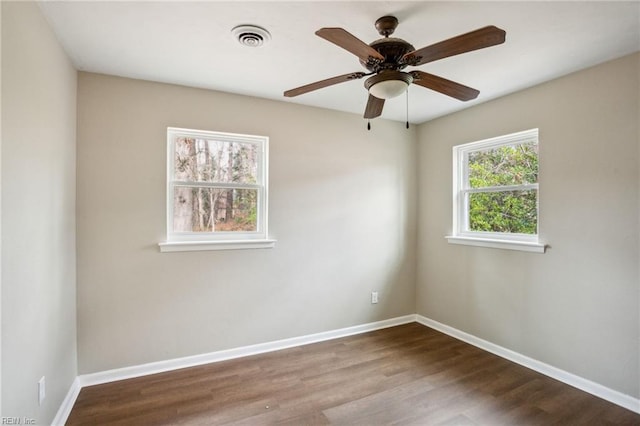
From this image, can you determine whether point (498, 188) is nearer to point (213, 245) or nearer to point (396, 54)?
point (396, 54)

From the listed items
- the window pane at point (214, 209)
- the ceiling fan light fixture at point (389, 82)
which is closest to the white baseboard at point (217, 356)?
the window pane at point (214, 209)

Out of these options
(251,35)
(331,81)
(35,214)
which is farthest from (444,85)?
(35,214)

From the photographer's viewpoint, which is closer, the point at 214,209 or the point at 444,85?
the point at 444,85

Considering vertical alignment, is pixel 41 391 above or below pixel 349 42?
below

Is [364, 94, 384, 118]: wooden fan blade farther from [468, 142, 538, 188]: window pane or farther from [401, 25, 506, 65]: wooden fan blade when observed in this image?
[468, 142, 538, 188]: window pane

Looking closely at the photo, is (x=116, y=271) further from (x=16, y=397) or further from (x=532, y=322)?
(x=532, y=322)

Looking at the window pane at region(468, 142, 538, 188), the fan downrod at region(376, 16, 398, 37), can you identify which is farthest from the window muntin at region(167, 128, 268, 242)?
the window pane at region(468, 142, 538, 188)

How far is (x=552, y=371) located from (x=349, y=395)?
5.70ft

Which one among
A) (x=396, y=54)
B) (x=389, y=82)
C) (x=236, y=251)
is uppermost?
(x=396, y=54)

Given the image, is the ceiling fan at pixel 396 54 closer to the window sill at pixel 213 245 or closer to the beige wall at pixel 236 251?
the beige wall at pixel 236 251

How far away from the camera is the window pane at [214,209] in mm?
2834

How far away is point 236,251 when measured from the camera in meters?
2.96

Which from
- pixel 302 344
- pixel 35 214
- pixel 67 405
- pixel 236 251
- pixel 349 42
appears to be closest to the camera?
pixel 349 42

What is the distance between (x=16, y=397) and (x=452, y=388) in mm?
2673
